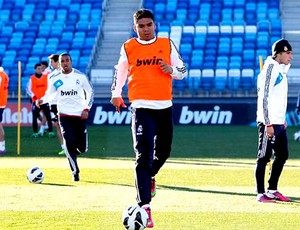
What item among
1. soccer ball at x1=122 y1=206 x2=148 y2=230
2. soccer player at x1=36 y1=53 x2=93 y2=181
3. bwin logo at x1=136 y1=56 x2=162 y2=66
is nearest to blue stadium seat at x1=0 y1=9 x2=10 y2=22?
soccer player at x1=36 y1=53 x2=93 y2=181

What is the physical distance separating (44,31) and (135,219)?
31357 millimetres

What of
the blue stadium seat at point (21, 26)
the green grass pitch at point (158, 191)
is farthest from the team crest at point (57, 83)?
the blue stadium seat at point (21, 26)

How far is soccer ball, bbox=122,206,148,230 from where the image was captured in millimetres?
8891

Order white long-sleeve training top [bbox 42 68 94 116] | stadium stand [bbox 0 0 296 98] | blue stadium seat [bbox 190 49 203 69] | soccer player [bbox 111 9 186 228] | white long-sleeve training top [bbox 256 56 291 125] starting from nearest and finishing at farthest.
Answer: soccer player [bbox 111 9 186 228] < white long-sleeve training top [bbox 256 56 291 125] < white long-sleeve training top [bbox 42 68 94 116] < stadium stand [bbox 0 0 296 98] < blue stadium seat [bbox 190 49 203 69]

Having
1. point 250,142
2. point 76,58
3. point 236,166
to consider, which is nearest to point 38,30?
point 76,58

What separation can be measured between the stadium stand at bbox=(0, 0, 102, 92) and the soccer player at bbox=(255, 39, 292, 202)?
80.5ft

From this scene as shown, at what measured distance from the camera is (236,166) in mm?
16906

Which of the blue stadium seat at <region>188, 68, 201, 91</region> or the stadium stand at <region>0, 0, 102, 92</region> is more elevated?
the stadium stand at <region>0, 0, 102, 92</region>

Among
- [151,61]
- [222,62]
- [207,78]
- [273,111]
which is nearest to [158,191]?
[273,111]

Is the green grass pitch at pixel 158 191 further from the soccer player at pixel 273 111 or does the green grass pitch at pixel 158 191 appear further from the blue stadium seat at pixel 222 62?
the blue stadium seat at pixel 222 62

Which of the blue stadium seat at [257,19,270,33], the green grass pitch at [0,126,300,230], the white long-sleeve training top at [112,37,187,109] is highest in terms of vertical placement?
the blue stadium seat at [257,19,270,33]

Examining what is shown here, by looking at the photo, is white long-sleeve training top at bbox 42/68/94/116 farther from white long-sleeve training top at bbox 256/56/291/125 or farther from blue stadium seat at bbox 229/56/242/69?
blue stadium seat at bbox 229/56/242/69

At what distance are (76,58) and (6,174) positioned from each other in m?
21.8

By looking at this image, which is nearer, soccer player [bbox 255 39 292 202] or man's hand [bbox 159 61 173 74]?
man's hand [bbox 159 61 173 74]
